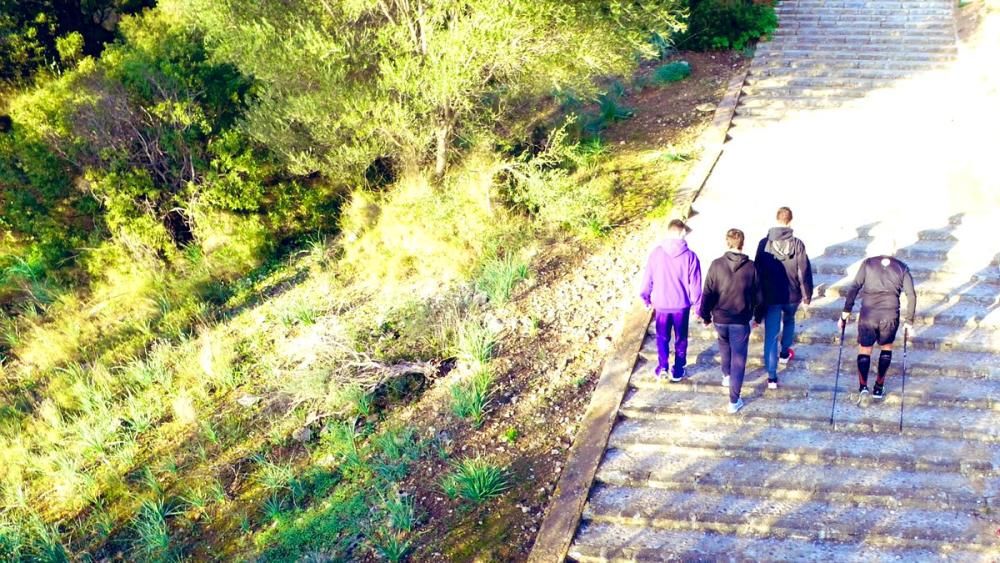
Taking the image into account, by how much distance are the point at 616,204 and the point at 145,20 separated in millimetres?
8039

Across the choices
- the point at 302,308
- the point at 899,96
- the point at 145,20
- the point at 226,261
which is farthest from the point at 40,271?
the point at 899,96

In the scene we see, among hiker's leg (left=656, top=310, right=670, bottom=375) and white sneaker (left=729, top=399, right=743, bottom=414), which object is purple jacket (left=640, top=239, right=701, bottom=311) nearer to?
hiker's leg (left=656, top=310, right=670, bottom=375)

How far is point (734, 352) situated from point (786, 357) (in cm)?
101

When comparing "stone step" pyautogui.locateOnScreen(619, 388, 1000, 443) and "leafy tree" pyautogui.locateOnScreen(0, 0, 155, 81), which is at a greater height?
"leafy tree" pyautogui.locateOnScreen(0, 0, 155, 81)

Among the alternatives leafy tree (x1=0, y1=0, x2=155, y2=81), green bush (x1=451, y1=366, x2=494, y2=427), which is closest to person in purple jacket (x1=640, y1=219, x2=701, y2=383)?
green bush (x1=451, y1=366, x2=494, y2=427)

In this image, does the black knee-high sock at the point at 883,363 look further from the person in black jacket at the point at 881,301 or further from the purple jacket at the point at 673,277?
the purple jacket at the point at 673,277

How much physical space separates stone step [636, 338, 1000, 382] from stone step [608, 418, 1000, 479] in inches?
26.6

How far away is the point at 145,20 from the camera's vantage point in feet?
37.2

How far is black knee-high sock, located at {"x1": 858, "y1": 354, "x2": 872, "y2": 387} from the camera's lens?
6117mm

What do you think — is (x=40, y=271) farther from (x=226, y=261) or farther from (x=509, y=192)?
(x=509, y=192)

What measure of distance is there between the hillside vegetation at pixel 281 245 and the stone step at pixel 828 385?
67.5 inches

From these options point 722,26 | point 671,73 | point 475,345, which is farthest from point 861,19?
point 475,345

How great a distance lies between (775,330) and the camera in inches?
248

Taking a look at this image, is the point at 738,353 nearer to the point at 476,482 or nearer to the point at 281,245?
the point at 476,482
